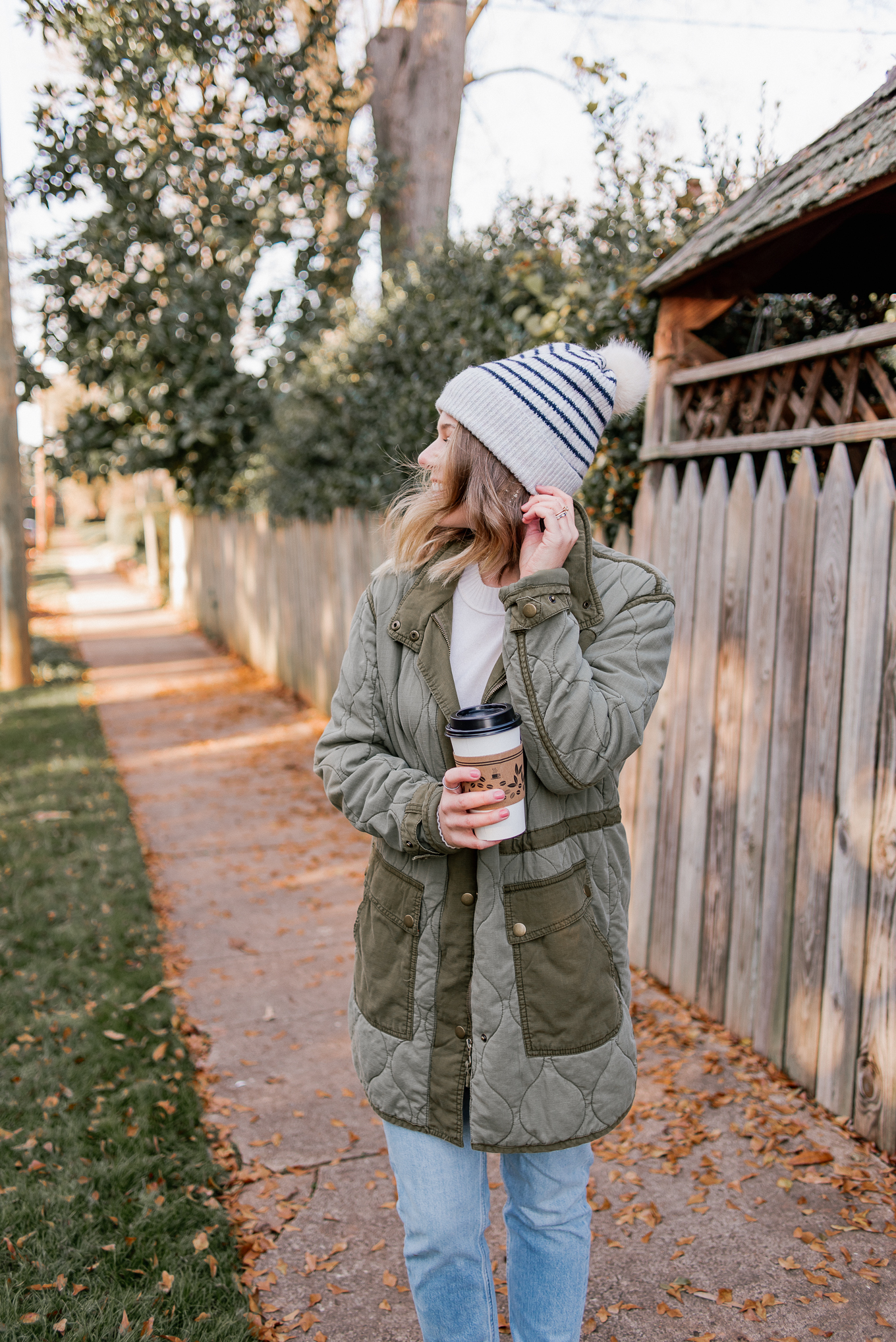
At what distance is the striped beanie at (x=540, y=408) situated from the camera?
69.7 inches

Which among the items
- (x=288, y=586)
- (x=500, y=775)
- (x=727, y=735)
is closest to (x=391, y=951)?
(x=500, y=775)

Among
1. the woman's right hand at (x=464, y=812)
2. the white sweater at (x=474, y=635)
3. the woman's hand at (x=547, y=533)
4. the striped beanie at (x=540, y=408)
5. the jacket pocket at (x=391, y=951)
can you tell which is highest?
the striped beanie at (x=540, y=408)

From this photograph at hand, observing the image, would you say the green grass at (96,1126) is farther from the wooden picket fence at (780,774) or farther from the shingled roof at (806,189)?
the shingled roof at (806,189)

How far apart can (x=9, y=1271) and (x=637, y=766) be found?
9.05ft

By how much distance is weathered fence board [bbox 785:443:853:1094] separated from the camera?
2.98 meters

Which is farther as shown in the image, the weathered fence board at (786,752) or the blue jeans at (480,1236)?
the weathered fence board at (786,752)

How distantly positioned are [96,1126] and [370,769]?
1.93 meters

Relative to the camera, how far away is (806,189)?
3.01 metres

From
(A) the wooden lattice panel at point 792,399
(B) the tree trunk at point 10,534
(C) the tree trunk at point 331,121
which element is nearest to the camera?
(A) the wooden lattice panel at point 792,399

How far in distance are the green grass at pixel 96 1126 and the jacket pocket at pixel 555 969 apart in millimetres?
1231

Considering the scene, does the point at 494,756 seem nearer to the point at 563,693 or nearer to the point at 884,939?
the point at 563,693

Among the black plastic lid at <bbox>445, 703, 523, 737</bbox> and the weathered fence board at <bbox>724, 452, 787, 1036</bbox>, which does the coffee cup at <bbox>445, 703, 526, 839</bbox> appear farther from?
the weathered fence board at <bbox>724, 452, 787, 1036</bbox>

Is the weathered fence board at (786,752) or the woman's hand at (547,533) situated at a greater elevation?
the woman's hand at (547,533)

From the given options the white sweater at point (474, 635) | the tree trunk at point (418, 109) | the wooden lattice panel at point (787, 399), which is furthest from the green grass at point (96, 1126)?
the tree trunk at point (418, 109)
